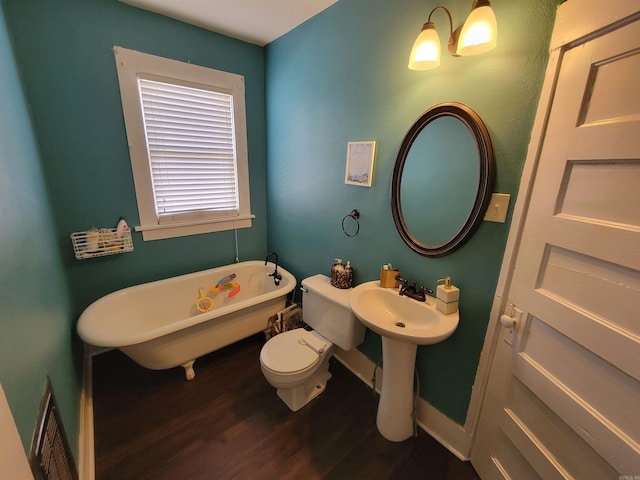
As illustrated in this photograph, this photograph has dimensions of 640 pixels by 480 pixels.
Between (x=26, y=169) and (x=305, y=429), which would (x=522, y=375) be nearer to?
(x=305, y=429)

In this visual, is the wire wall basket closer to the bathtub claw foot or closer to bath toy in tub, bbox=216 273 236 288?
bath toy in tub, bbox=216 273 236 288

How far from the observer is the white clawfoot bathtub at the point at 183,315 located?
170 centimetres

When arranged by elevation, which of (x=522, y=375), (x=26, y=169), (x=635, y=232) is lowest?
(x=522, y=375)

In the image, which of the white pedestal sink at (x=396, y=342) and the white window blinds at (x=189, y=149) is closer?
the white pedestal sink at (x=396, y=342)

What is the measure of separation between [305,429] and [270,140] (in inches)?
94.7

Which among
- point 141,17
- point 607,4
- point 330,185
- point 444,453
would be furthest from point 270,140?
point 444,453

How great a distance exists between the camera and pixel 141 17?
6.30 ft

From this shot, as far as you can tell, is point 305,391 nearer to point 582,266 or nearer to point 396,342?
point 396,342

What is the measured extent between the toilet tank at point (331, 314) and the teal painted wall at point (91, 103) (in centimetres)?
135

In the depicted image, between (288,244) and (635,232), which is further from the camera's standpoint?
(288,244)

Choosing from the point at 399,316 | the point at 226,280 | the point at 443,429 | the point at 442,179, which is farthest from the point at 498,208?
the point at 226,280

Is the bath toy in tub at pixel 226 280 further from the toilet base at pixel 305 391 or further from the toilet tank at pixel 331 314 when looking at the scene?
the toilet base at pixel 305 391

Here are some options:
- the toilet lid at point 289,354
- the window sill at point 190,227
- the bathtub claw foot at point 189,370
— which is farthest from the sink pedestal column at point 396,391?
the window sill at point 190,227

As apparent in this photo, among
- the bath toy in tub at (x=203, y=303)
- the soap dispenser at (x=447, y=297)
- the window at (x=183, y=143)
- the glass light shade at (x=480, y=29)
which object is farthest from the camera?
the bath toy in tub at (x=203, y=303)
